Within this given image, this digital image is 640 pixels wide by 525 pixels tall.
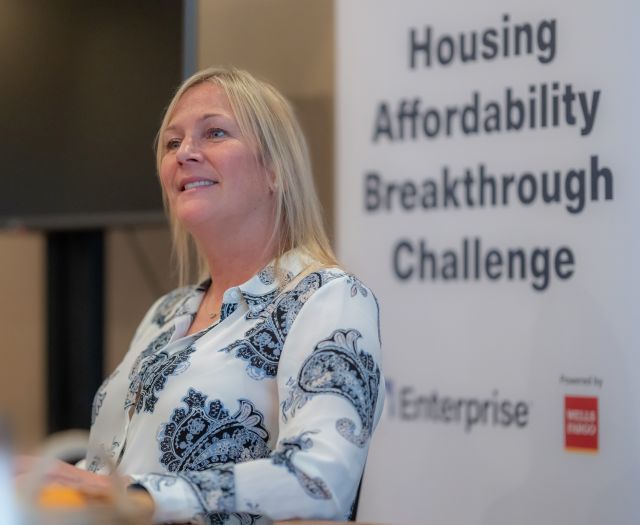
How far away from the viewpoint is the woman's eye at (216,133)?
1.90m

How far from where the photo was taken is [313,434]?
1433 mm

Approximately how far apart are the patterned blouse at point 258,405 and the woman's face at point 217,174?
14cm

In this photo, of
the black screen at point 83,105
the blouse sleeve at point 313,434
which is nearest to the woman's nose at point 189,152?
Result: the blouse sleeve at point 313,434

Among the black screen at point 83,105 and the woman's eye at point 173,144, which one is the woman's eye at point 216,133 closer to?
the woman's eye at point 173,144

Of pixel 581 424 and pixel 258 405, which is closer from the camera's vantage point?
pixel 258 405

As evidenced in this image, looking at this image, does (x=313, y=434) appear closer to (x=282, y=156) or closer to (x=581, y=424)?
(x=282, y=156)

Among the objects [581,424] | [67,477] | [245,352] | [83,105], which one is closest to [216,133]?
[245,352]

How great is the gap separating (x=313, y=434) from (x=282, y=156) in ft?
2.15

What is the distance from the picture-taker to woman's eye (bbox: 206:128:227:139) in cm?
190

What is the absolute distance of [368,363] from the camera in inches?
61.3

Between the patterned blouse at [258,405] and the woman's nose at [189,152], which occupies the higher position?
the woman's nose at [189,152]

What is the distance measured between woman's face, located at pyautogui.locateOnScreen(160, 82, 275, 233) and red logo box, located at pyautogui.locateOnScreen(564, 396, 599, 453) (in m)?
0.82

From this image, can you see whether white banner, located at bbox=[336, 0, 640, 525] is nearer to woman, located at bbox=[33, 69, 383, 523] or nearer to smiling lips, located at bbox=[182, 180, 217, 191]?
woman, located at bbox=[33, 69, 383, 523]

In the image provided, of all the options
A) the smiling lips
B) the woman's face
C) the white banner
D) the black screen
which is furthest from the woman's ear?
the black screen
